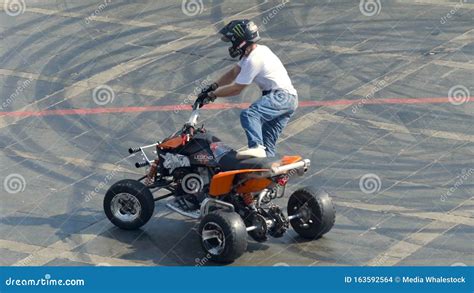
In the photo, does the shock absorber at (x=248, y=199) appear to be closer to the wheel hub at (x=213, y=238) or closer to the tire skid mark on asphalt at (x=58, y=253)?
the wheel hub at (x=213, y=238)

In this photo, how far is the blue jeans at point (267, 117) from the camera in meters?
13.3

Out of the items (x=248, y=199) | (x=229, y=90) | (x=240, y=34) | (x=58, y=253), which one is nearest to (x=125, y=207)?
(x=58, y=253)

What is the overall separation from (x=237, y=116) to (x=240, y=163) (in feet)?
16.1

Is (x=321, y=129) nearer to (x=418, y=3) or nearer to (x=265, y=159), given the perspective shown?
(x=265, y=159)

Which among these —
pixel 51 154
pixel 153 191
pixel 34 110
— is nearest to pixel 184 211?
pixel 153 191

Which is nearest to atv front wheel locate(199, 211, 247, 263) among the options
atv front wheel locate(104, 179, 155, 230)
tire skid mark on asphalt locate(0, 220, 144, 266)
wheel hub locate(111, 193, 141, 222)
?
tire skid mark on asphalt locate(0, 220, 144, 266)

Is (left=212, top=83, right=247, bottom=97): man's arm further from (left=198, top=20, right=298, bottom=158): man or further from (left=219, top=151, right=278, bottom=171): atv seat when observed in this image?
(left=219, top=151, right=278, bottom=171): atv seat

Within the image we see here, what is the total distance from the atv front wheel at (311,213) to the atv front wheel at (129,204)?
1825 mm

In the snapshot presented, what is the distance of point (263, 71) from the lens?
44.5 ft

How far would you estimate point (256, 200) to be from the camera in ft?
43.2

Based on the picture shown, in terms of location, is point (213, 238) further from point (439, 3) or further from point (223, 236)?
point (439, 3)

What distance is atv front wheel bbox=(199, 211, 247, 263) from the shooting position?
12516 millimetres

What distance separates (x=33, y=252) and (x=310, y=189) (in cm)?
355
